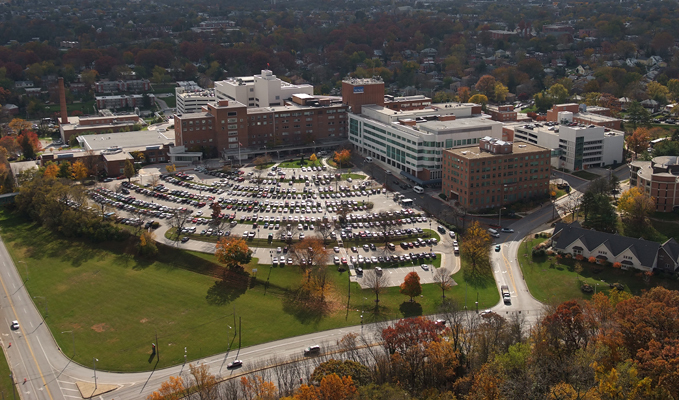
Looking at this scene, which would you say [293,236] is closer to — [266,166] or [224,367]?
[224,367]

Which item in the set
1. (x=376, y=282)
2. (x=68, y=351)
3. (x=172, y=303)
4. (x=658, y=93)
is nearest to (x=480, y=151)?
(x=376, y=282)

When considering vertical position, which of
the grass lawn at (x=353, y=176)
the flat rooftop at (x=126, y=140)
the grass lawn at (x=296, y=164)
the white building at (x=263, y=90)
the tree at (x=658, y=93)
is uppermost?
the white building at (x=263, y=90)

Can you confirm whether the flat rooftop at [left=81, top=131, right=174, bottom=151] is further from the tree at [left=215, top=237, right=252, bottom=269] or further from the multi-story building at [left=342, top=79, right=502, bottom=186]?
the tree at [left=215, top=237, right=252, bottom=269]

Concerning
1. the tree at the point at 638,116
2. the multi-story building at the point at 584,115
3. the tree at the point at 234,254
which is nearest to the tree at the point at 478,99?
the multi-story building at the point at 584,115

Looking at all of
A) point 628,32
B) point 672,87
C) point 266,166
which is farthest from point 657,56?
point 266,166

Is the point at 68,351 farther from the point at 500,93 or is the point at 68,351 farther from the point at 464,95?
the point at 500,93

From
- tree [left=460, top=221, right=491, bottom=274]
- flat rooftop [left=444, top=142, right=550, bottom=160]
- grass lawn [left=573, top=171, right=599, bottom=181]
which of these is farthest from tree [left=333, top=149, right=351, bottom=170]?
tree [left=460, top=221, right=491, bottom=274]

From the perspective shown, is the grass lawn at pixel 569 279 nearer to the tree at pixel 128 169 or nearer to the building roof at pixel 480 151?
the building roof at pixel 480 151
